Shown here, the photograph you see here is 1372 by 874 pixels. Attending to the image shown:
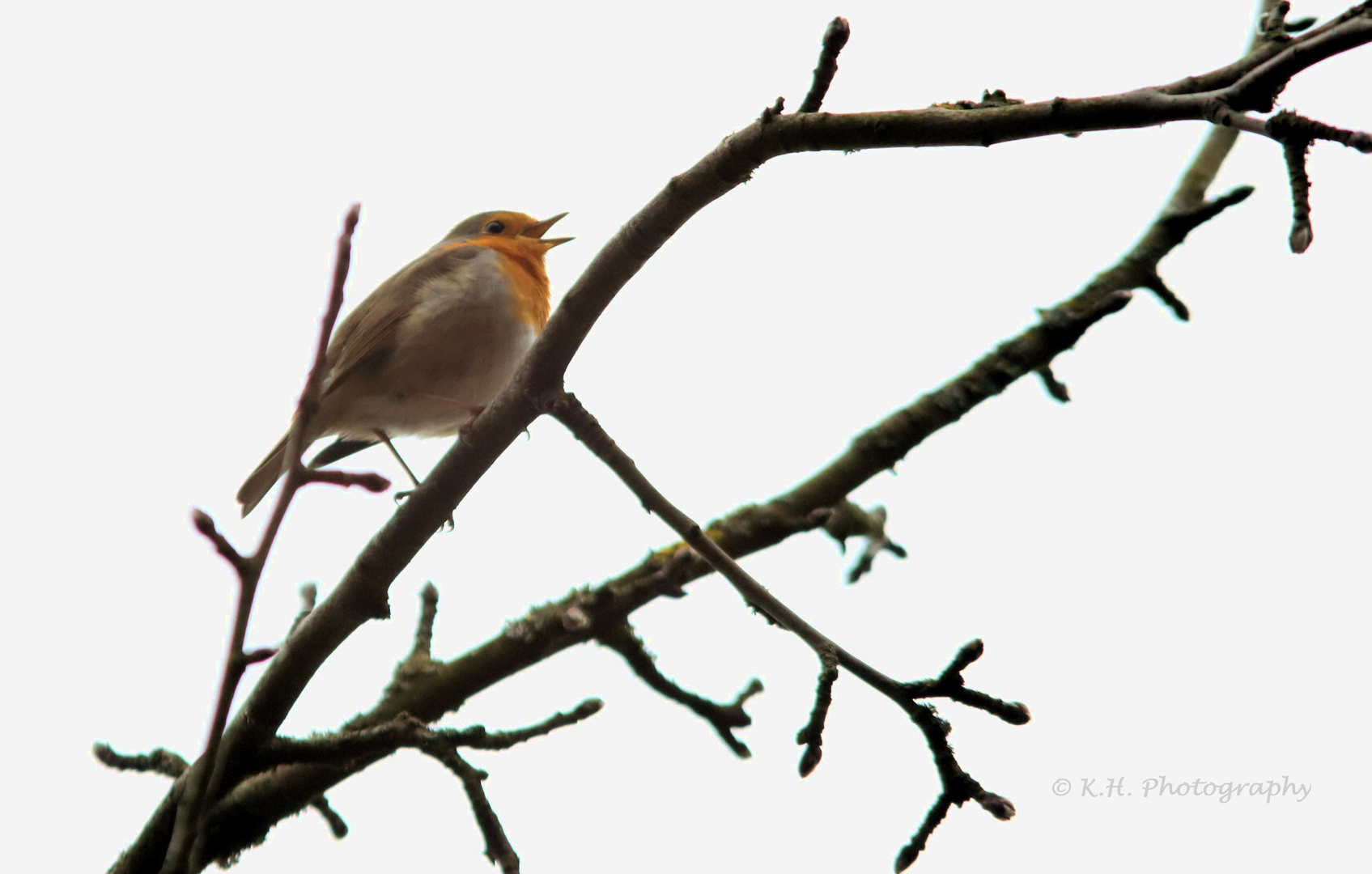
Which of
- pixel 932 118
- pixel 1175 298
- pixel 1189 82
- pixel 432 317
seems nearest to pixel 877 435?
pixel 1175 298

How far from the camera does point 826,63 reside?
8.17 ft

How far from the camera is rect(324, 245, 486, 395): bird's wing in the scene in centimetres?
546

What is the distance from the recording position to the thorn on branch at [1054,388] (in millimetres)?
4387

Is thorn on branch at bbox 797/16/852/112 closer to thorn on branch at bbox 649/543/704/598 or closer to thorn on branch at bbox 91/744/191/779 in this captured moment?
thorn on branch at bbox 649/543/704/598

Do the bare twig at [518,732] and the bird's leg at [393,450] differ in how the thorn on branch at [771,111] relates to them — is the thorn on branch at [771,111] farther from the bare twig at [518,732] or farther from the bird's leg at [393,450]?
the bird's leg at [393,450]

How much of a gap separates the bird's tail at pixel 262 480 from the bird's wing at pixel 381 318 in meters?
0.38

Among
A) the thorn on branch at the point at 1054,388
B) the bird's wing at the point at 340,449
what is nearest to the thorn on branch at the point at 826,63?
the thorn on branch at the point at 1054,388

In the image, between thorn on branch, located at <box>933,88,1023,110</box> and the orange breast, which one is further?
the orange breast

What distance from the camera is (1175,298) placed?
4.45 m

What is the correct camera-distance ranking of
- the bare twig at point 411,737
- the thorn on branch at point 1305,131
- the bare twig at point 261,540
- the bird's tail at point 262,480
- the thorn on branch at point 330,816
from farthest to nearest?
the bird's tail at point 262,480
the thorn on branch at point 330,816
the bare twig at point 411,737
the thorn on branch at point 1305,131
the bare twig at point 261,540

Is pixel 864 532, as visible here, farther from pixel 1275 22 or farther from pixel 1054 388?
pixel 1275 22

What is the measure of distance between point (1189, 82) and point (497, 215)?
5462 mm

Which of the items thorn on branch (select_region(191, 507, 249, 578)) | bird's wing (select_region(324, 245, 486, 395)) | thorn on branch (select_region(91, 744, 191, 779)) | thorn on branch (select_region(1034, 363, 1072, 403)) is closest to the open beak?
bird's wing (select_region(324, 245, 486, 395))

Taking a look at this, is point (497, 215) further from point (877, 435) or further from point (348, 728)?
point (348, 728)
